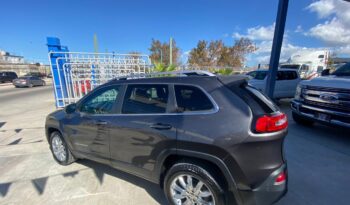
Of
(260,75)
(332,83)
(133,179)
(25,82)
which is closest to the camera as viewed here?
(133,179)

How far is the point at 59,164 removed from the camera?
12.0ft

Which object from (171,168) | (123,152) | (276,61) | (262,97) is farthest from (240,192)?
(276,61)

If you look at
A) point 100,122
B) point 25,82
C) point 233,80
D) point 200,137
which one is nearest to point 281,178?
point 200,137

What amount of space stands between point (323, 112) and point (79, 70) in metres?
8.75

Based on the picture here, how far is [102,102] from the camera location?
3127 millimetres

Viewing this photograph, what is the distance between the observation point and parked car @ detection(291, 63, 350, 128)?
4129 mm

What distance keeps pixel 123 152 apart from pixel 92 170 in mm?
1175

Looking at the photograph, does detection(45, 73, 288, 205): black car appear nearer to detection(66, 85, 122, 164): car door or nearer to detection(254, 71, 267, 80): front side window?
detection(66, 85, 122, 164): car door

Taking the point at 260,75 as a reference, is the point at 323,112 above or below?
below

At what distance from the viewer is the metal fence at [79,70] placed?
8016mm

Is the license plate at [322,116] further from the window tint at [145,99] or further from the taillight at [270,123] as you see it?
the window tint at [145,99]

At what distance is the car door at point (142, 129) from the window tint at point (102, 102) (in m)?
0.26

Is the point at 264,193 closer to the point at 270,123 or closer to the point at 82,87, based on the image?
the point at 270,123

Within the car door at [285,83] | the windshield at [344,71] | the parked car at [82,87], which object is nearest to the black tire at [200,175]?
the windshield at [344,71]
